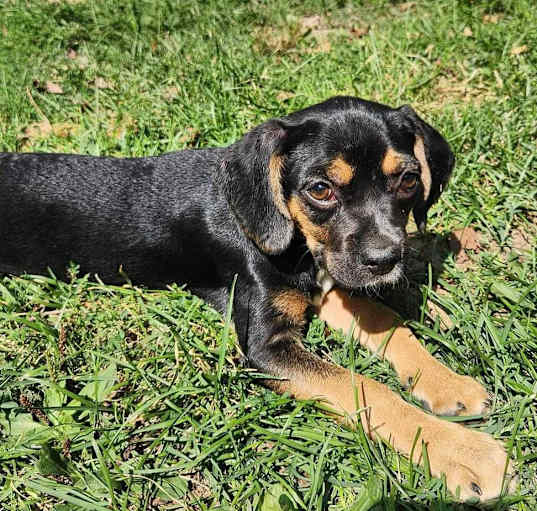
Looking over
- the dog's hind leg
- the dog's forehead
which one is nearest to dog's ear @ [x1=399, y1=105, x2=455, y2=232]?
the dog's forehead

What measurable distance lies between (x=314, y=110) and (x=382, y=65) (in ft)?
9.01

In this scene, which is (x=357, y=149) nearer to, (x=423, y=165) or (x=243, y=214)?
(x=423, y=165)

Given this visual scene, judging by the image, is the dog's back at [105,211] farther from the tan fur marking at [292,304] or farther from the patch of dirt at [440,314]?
the patch of dirt at [440,314]

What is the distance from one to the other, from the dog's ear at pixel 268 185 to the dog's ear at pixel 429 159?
2.36ft

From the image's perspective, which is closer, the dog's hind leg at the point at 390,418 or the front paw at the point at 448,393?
the dog's hind leg at the point at 390,418

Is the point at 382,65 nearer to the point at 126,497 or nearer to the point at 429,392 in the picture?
the point at 429,392

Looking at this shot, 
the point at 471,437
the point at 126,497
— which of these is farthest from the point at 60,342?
the point at 471,437

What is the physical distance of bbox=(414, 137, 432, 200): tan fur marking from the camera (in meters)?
3.82

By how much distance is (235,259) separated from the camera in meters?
4.09

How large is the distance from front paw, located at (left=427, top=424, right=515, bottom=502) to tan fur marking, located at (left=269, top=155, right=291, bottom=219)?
150cm

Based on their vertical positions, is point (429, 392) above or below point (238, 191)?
below

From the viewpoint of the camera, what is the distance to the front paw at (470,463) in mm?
2939

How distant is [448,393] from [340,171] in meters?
1.37

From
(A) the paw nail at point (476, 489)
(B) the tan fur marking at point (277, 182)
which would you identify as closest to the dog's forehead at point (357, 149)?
(B) the tan fur marking at point (277, 182)
